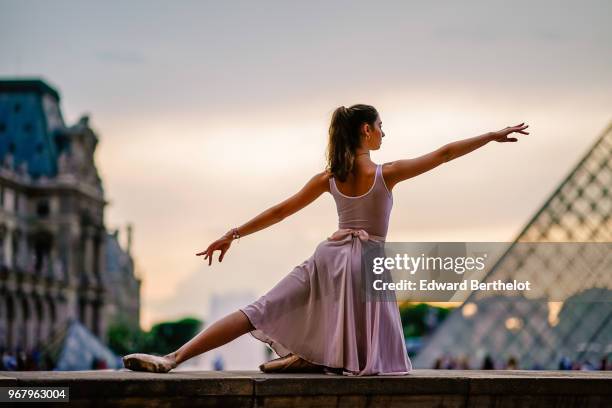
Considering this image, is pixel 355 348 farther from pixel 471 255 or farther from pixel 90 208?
pixel 90 208

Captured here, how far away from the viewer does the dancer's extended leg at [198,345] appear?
7.75 m

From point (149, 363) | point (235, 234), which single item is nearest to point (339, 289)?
point (235, 234)

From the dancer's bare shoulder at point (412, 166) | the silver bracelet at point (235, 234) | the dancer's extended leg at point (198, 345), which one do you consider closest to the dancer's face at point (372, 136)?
the dancer's bare shoulder at point (412, 166)

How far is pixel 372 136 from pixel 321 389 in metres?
1.95

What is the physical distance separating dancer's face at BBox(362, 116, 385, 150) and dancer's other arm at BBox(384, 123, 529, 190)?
267mm

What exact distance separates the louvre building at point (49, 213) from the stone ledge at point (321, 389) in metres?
92.1

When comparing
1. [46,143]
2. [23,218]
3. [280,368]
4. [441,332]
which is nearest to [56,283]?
[23,218]

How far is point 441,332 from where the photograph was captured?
5616cm

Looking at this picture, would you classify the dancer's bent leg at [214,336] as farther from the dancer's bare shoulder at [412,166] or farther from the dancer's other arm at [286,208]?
the dancer's bare shoulder at [412,166]

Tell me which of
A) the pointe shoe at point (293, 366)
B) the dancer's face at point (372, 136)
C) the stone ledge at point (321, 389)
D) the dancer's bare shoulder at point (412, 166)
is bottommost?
the stone ledge at point (321, 389)

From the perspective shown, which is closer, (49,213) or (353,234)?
(353,234)

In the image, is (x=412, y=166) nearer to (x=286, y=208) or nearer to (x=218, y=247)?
(x=286, y=208)

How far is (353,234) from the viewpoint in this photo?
821 cm

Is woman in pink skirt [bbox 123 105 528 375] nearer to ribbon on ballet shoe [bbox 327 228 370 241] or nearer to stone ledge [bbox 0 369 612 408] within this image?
ribbon on ballet shoe [bbox 327 228 370 241]
